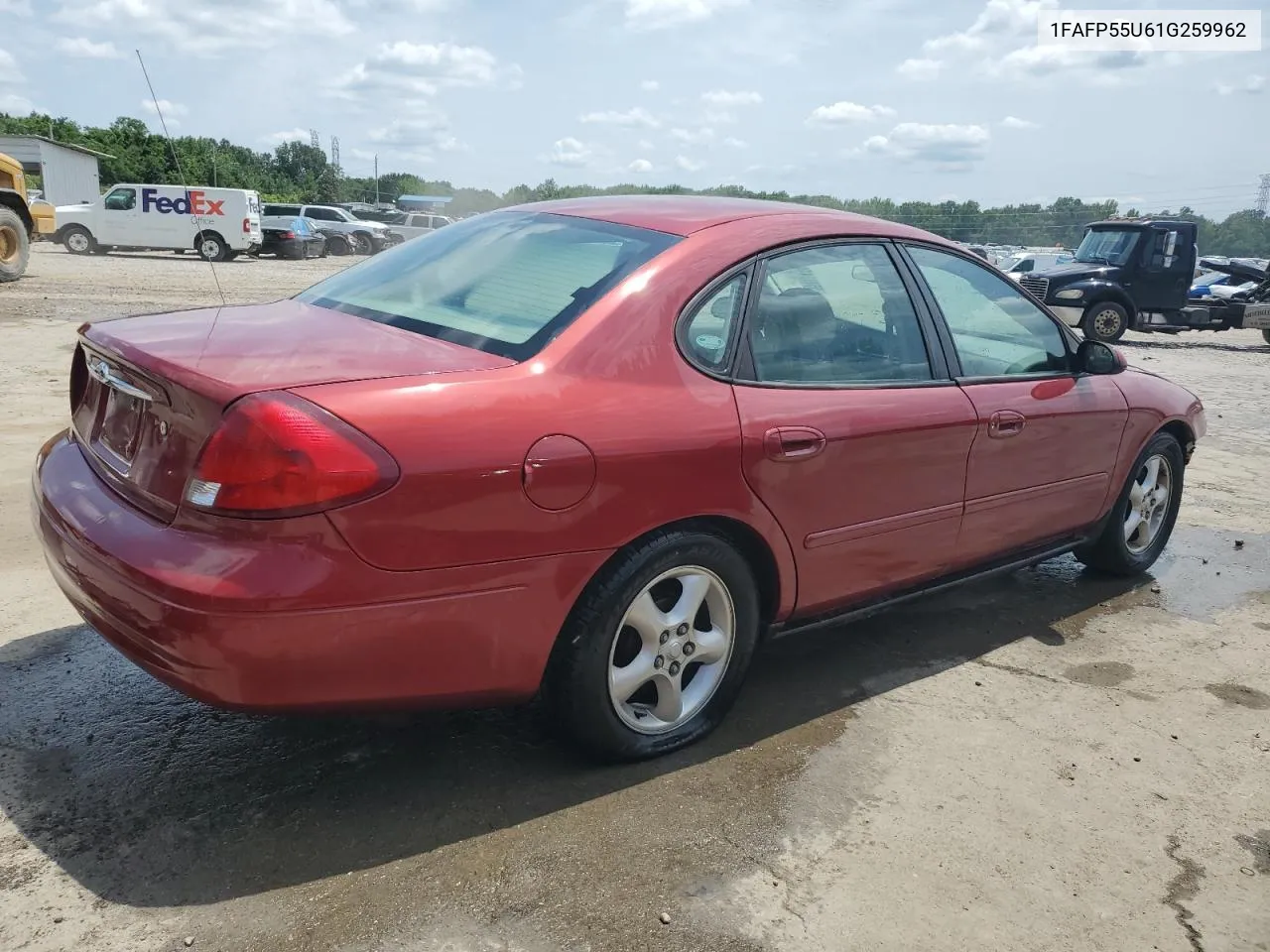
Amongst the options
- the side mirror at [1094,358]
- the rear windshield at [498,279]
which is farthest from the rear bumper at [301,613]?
the side mirror at [1094,358]

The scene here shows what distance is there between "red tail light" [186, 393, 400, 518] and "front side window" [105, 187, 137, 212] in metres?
27.9

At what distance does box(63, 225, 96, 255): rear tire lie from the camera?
88.4ft

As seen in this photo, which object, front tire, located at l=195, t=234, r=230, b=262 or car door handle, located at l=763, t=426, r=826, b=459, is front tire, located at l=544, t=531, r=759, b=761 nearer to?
→ car door handle, located at l=763, t=426, r=826, b=459

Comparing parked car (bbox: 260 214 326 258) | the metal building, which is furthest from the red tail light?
the metal building

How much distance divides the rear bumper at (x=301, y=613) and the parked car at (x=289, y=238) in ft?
93.2

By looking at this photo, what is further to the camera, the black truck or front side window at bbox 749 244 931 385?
the black truck

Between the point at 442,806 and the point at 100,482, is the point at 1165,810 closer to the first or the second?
the point at 442,806

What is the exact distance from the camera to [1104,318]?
54.5 feet

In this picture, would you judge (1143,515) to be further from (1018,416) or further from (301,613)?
(301,613)

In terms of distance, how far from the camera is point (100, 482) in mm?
2691

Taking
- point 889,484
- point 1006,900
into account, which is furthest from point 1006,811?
point 889,484

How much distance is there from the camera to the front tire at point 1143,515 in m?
4.64

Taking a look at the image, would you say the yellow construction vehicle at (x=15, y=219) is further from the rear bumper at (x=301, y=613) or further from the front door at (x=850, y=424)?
the front door at (x=850, y=424)

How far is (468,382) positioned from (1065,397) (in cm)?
260
